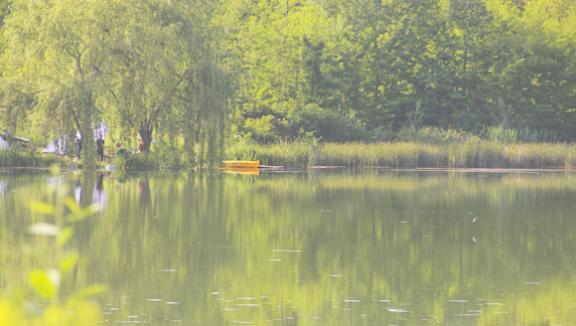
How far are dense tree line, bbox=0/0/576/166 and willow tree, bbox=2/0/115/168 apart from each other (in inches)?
1.5

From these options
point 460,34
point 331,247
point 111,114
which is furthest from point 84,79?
point 460,34

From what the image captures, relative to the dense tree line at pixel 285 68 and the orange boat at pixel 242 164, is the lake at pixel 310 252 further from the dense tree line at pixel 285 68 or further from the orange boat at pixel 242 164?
the orange boat at pixel 242 164

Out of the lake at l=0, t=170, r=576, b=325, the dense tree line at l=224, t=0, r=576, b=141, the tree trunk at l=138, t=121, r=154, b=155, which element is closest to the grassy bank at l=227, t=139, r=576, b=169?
the tree trunk at l=138, t=121, r=154, b=155

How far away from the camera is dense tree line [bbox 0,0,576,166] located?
1208 inches

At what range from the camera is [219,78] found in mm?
31734

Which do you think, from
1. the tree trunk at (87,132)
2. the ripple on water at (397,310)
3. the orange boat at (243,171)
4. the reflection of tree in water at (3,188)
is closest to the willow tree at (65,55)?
the tree trunk at (87,132)

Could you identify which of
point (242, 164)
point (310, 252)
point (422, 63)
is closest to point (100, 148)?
point (242, 164)

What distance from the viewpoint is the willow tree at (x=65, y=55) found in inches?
1180

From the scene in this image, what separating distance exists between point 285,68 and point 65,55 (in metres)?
17.1

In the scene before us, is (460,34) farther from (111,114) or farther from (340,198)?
(340,198)

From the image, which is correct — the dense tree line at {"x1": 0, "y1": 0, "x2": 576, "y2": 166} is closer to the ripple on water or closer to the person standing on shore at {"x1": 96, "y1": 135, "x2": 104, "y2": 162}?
the person standing on shore at {"x1": 96, "y1": 135, "x2": 104, "y2": 162}

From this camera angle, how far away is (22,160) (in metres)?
33.0

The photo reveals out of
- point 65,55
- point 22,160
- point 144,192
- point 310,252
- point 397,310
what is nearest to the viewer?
point 397,310

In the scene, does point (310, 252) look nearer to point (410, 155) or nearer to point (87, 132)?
point (87, 132)
